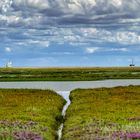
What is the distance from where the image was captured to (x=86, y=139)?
80.5 ft

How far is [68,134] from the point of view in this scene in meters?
27.7

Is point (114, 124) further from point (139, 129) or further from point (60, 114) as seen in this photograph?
point (60, 114)

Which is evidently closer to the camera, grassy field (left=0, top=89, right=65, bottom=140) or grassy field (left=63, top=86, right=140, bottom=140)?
grassy field (left=63, top=86, right=140, bottom=140)

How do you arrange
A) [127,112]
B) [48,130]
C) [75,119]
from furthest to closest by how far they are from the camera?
1. [127,112]
2. [75,119]
3. [48,130]

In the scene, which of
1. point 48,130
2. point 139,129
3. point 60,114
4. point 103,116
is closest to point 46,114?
point 60,114

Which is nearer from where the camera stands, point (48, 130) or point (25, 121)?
point (48, 130)

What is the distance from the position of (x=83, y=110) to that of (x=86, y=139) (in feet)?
51.0

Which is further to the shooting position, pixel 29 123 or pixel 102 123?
pixel 29 123

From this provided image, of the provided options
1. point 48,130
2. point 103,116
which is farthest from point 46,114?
point 48,130

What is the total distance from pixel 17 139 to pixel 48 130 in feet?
16.4

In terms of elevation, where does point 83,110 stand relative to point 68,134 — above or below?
above

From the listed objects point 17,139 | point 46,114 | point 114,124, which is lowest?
point 17,139

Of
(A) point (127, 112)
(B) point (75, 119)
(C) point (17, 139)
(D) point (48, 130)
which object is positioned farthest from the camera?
(A) point (127, 112)

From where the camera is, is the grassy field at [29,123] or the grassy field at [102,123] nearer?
the grassy field at [102,123]
